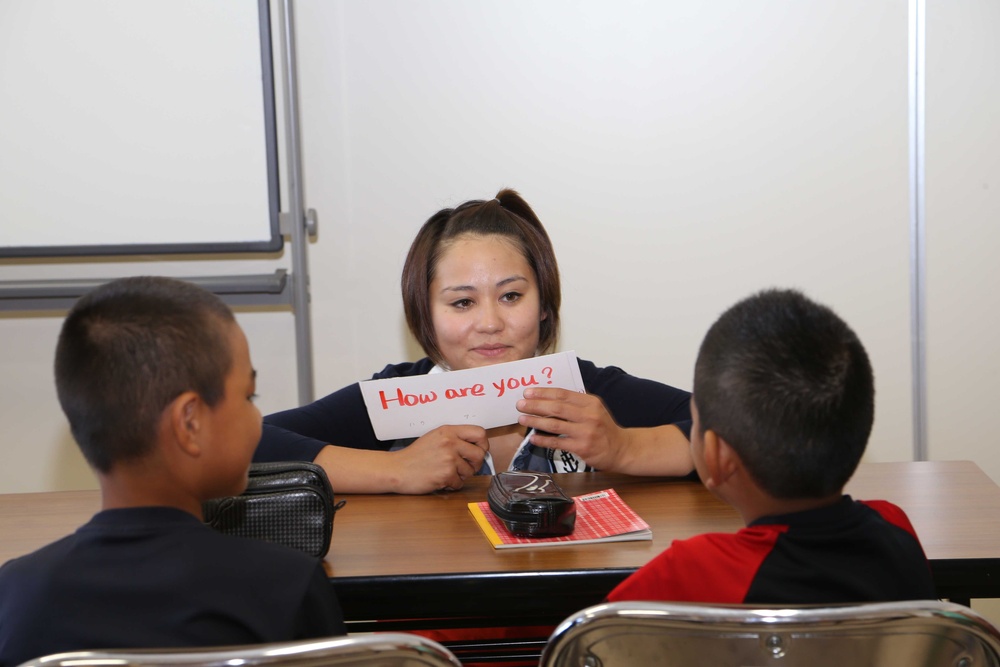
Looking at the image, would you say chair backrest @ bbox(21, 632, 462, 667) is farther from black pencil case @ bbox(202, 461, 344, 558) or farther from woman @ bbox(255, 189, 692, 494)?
woman @ bbox(255, 189, 692, 494)

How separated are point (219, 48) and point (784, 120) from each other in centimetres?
171

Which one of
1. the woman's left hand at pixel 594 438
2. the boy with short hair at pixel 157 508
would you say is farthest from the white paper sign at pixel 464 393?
the boy with short hair at pixel 157 508

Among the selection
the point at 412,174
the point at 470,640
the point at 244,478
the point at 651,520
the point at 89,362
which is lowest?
the point at 470,640

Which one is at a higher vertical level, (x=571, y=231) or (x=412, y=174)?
(x=412, y=174)

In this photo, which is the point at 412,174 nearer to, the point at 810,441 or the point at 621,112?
the point at 621,112

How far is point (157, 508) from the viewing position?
3.31 feet

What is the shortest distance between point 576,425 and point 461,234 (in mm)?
513

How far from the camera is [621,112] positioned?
298 centimetres

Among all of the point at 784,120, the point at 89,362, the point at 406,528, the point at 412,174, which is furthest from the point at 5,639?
the point at 784,120

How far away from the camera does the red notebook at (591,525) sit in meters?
1.33

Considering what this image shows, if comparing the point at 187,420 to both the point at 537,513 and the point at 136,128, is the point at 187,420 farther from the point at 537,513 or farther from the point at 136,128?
→ the point at 136,128

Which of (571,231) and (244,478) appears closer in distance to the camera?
(244,478)

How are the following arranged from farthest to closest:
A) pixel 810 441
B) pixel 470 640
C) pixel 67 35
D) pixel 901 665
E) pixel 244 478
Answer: pixel 67 35 → pixel 470 640 → pixel 244 478 → pixel 810 441 → pixel 901 665

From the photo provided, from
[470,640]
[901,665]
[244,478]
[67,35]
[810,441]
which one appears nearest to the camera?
[901,665]
